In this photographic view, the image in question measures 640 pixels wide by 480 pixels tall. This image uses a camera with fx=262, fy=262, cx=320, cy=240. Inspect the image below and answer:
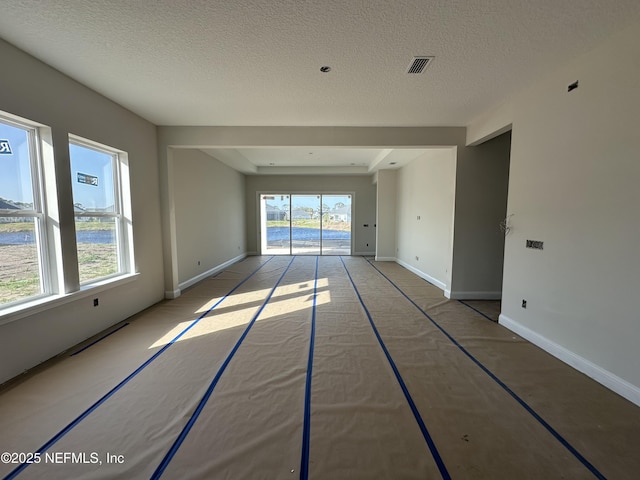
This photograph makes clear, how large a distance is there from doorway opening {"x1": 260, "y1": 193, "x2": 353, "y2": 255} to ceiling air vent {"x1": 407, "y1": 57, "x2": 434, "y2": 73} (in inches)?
247

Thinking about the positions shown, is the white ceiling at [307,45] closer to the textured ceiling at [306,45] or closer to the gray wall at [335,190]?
the textured ceiling at [306,45]

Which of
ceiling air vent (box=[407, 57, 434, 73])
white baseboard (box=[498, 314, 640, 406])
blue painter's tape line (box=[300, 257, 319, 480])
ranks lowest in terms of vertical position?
blue painter's tape line (box=[300, 257, 319, 480])

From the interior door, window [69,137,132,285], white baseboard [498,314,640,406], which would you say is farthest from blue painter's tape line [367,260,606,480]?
the interior door

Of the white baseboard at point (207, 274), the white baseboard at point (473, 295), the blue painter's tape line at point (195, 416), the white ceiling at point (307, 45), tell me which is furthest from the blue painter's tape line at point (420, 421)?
the white baseboard at point (207, 274)

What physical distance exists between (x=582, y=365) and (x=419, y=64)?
296cm

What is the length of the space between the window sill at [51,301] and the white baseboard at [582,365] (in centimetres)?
465

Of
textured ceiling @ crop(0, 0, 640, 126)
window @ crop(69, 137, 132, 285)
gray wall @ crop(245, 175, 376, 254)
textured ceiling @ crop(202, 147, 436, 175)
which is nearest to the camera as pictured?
textured ceiling @ crop(0, 0, 640, 126)

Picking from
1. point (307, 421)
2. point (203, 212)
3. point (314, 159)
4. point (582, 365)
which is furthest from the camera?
point (314, 159)

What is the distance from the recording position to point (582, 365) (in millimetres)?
2230

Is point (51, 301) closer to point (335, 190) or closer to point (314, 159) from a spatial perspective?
point (314, 159)

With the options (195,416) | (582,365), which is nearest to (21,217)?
(195,416)

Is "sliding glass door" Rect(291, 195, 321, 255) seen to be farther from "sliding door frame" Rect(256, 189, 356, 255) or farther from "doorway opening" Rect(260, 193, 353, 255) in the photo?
"sliding door frame" Rect(256, 189, 356, 255)

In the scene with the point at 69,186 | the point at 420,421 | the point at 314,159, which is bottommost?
the point at 420,421

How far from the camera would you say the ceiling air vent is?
7.39ft
